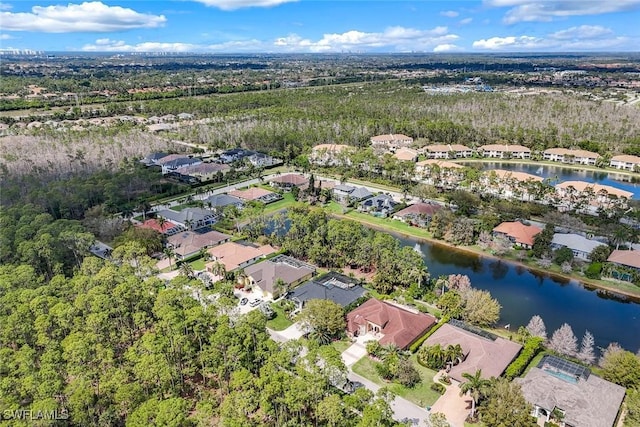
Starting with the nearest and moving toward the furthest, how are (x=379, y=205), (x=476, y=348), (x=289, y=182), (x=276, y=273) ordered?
(x=476, y=348)
(x=276, y=273)
(x=379, y=205)
(x=289, y=182)

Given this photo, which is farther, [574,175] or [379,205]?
[574,175]

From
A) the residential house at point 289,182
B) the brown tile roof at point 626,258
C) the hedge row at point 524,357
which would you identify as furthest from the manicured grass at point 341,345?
the residential house at point 289,182

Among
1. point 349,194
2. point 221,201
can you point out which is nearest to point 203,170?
point 221,201

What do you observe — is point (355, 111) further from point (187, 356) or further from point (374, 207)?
point (187, 356)

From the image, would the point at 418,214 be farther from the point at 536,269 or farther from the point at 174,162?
the point at 174,162

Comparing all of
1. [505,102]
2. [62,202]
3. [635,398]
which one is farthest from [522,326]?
[505,102]

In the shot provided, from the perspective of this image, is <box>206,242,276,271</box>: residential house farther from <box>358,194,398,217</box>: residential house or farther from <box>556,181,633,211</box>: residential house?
<box>556,181,633,211</box>: residential house

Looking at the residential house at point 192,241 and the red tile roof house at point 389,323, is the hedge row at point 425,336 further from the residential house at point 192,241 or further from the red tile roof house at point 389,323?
the residential house at point 192,241
